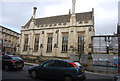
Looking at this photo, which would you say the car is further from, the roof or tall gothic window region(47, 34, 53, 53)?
the roof

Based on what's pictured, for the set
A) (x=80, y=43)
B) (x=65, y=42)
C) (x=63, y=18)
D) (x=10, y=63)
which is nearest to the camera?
(x=10, y=63)

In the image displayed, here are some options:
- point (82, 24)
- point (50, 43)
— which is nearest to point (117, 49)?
point (82, 24)

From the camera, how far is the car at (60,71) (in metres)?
6.61

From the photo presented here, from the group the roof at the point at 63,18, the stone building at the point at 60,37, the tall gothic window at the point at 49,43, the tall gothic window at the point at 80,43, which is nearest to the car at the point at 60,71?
the stone building at the point at 60,37

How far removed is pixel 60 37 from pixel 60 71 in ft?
60.3

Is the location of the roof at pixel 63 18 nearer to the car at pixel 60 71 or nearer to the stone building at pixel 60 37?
the stone building at pixel 60 37

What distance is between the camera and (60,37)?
25.1m

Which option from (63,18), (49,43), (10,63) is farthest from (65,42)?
(10,63)

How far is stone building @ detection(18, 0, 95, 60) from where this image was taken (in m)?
22.8

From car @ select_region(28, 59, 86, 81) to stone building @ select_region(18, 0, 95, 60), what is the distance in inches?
600

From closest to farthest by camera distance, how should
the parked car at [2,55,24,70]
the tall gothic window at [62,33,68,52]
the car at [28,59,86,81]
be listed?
1. the car at [28,59,86,81]
2. the parked car at [2,55,24,70]
3. the tall gothic window at [62,33,68,52]

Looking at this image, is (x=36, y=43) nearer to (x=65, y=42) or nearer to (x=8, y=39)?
(x=65, y=42)

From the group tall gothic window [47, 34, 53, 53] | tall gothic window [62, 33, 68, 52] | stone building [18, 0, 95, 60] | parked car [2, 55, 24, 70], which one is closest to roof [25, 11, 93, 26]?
stone building [18, 0, 95, 60]

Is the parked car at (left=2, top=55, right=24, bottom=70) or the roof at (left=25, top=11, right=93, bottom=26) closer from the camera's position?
the parked car at (left=2, top=55, right=24, bottom=70)
